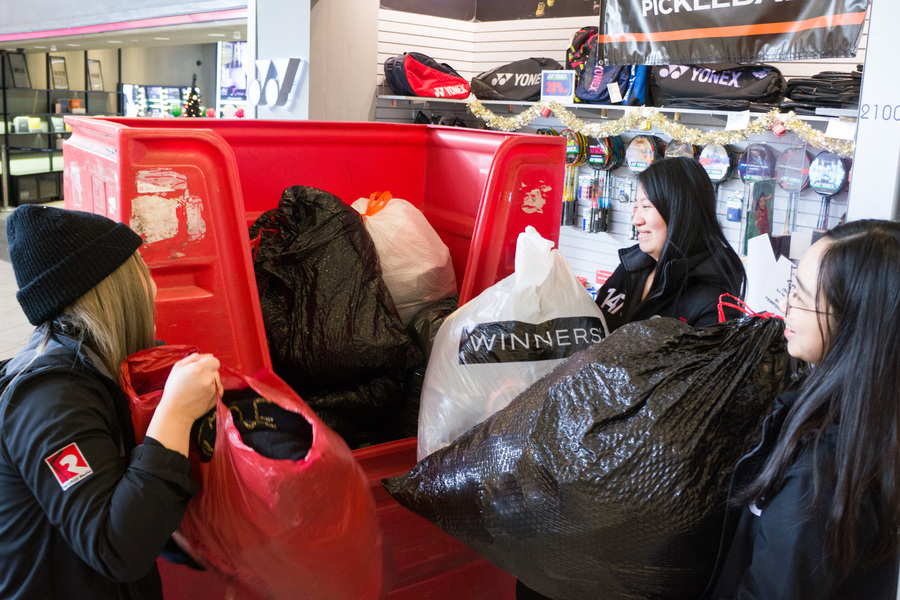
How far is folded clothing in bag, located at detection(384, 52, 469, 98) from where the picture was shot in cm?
546

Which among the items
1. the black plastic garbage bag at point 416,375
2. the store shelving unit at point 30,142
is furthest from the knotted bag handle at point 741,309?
the store shelving unit at point 30,142

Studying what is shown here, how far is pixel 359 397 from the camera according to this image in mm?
1870

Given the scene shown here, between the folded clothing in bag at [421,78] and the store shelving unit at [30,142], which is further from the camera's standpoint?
the store shelving unit at [30,142]

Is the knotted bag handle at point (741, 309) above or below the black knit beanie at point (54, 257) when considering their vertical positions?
below

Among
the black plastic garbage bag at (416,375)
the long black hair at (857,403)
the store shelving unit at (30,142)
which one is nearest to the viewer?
the long black hair at (857,403)

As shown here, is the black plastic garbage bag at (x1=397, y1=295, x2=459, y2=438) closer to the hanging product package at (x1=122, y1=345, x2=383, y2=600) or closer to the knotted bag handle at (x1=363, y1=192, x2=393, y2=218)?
the knotted bag handle at (x1=363, y1=192, x2=393, y2=218)

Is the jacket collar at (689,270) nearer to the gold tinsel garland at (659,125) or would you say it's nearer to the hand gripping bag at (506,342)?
the hand gripping bag at (506,342)

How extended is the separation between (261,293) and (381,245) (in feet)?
1.31

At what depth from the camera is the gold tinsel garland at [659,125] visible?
12.2 feet

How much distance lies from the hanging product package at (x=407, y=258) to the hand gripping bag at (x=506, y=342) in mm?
480

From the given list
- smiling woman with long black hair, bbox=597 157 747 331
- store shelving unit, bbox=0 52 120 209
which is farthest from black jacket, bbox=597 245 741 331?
store shelving unit, bbox=0 52 120 209

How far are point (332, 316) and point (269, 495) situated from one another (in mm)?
A: 739

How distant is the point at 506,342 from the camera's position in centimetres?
154

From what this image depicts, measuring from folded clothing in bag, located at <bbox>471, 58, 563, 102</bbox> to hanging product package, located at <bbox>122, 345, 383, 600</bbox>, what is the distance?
458 centimetres
